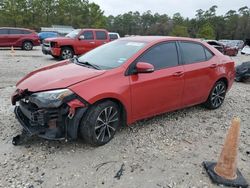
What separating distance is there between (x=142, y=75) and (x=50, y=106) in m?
1.50

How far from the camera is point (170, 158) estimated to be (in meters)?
3.66

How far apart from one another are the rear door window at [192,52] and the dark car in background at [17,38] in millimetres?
15690

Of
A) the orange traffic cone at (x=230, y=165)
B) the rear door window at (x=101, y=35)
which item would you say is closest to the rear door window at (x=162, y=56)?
the orange traffic cone at (x=230, y=165)

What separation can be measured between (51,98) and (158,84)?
1.76 meters

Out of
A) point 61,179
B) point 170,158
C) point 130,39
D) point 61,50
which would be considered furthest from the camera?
point 61,50

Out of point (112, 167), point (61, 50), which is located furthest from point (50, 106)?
point (61, 50)

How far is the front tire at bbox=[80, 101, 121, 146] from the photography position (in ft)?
11.8

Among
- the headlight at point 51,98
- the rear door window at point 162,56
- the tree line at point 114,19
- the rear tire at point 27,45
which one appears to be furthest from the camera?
the tree line at point 114,19

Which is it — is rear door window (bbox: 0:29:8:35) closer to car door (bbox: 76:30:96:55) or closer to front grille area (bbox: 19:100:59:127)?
car door (bbox: 76:30:96:55)

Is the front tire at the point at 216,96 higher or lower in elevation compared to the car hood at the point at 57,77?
lower

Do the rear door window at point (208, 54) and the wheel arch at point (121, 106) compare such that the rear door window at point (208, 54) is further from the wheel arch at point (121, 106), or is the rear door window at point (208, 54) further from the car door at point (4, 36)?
the car door at point (4, 36)

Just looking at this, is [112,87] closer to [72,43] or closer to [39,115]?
[39,115]

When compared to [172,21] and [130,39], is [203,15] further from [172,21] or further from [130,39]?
[130,39]

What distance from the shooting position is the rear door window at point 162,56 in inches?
170
